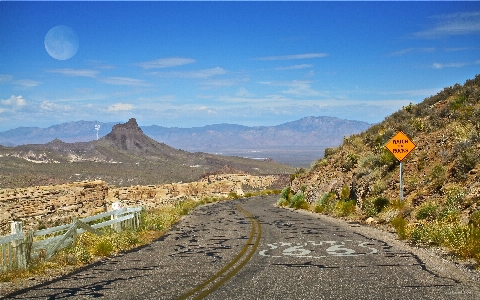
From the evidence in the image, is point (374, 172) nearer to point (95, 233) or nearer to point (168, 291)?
point (95, 233)

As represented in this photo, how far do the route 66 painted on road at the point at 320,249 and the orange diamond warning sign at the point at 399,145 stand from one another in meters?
8.31

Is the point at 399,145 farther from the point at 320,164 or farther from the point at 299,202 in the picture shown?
the point at 320,164

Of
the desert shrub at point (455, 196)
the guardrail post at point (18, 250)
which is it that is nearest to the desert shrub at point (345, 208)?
the desert shrub at point (455, 196)

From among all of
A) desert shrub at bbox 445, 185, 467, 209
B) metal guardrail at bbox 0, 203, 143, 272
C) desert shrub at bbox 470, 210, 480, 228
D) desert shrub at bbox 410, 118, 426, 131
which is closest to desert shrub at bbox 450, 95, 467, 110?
desert shrub at bbox 410, 118, 426, 131

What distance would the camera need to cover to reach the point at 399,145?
841 inches

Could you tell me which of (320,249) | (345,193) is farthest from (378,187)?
(320,249)

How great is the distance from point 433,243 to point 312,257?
163 inches

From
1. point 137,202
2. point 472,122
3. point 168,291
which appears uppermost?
point 472,122

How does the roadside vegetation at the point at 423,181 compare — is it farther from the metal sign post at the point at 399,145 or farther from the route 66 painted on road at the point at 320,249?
the route 66 painted on road at the point at 320,249

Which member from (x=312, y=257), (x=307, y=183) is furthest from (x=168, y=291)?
(x=307, y=183)

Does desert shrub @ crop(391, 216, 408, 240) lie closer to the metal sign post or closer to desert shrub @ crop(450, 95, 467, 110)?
the metal sign post

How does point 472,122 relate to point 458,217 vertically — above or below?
above

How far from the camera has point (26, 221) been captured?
36.5 meters

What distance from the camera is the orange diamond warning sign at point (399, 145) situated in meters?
21.2
